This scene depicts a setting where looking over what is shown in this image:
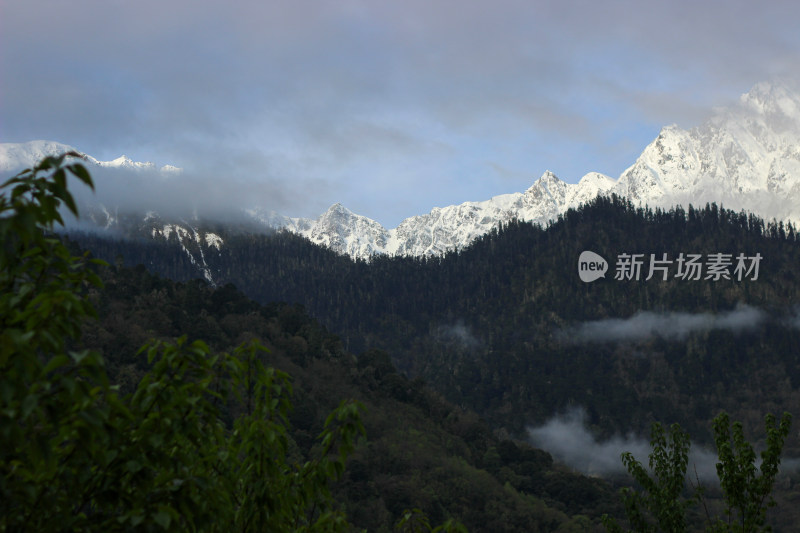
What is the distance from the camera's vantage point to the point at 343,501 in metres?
96.0

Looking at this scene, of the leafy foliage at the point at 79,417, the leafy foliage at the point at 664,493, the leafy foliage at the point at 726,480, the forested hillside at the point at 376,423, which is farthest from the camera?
the forested hillside at the point at 376,423

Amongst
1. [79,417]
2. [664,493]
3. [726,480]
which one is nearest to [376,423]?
[664,493]

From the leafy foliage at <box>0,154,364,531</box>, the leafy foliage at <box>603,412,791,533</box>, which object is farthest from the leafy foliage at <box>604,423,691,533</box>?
the leafy foliage at <box>0,154,364,531</box>

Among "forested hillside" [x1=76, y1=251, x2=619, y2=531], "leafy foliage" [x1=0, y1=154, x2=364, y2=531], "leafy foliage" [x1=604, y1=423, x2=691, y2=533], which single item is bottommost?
"forested hillside" [x1=76, y1=251, x2=619, y2=531]

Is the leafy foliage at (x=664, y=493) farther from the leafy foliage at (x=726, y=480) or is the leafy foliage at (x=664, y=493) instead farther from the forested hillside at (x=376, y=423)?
the forested hillside at (x=376, y=423)

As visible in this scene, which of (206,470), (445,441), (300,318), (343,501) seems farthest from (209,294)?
(206,470)

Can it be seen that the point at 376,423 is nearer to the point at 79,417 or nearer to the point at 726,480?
the point at 726,480

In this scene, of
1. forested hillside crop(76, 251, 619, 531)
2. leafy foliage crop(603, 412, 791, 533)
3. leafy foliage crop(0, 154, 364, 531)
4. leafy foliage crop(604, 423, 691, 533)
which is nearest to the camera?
leafy foliage crop(0, 154, 364, 531)

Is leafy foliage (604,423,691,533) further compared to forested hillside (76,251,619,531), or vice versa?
forested hillside (76,251,619,531)

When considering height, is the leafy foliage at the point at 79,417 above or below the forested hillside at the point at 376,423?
above

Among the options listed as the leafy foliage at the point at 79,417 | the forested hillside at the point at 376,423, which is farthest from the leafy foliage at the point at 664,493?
the forested hillside at the point at 376,423

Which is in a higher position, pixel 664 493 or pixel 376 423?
pixel 664 493

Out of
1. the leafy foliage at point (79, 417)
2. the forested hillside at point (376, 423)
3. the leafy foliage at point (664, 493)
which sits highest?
the leafy foliage at point (79, 417)

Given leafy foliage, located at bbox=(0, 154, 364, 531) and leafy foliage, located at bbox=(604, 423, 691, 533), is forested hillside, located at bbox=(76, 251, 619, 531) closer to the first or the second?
leafy foliage, located at bbox=(604, 423, 691, 533)
